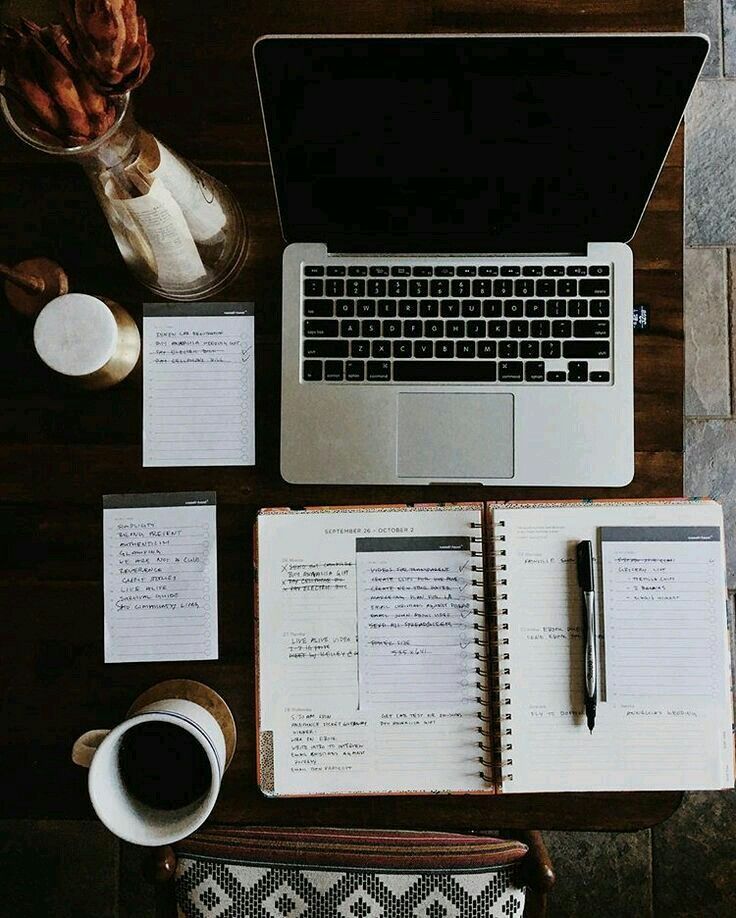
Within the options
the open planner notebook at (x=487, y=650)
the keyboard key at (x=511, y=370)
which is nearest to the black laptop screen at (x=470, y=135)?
the keyboard key at (x=511, y=370)

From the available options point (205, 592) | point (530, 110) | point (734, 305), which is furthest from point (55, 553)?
point (734, 305)

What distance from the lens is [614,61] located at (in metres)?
0.55

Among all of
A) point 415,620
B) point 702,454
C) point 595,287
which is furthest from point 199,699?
point 702,454

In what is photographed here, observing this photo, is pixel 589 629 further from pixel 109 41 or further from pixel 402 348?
pixel 109 41

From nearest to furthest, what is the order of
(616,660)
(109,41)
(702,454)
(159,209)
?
(109,41)
(159,209)
(616,660)
(702,454)

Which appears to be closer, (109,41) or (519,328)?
(109,41)

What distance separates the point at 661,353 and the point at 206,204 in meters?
0.46

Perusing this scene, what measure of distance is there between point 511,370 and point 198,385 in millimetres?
311

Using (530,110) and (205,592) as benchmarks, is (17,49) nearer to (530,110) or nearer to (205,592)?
(530,110)

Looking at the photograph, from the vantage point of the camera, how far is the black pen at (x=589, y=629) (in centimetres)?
76

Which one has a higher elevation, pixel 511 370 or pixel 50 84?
pixel 50 84

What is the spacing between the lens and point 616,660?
78 cm

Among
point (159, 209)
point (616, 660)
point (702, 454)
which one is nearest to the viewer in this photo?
point (159, 209)

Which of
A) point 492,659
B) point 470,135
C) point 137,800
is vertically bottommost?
point 137,800
